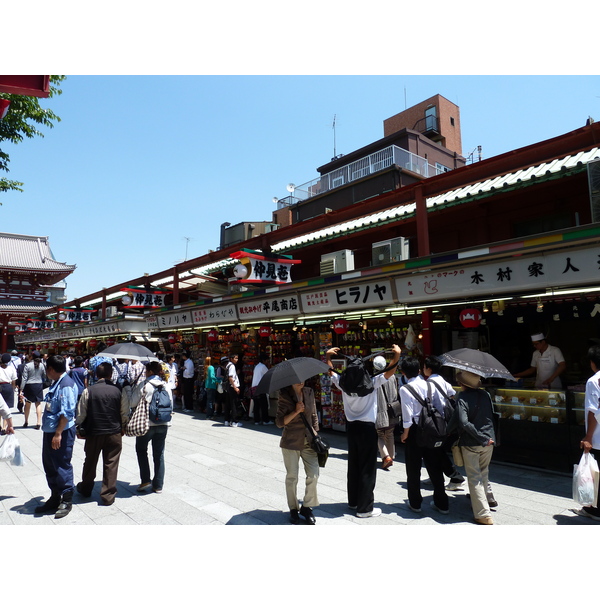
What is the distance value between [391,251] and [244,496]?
6.35 m

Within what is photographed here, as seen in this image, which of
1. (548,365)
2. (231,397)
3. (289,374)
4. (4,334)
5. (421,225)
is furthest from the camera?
(4,334)

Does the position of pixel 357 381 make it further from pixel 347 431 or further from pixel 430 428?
pixel 430 428

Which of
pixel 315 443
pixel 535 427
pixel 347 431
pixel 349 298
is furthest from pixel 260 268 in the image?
pixel 535 427

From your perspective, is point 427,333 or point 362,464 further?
point 427,333

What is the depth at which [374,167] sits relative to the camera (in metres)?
21.9

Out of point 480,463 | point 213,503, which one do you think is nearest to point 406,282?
point 480,463

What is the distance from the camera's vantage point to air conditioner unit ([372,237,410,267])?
32.5 ft

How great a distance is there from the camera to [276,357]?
1459 centimetres

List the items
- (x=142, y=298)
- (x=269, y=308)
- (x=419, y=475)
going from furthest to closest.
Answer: (x=142, y=298), (x=269, y=308), (x=419, y=475)

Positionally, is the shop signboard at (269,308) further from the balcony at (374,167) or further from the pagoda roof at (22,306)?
the pagoda roof at (22,306)

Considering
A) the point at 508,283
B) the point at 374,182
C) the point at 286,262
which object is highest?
the point at 374,182

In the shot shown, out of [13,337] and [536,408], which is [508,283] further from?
[13,337]

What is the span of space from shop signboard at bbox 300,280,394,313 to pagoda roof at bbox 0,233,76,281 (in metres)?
38.8
